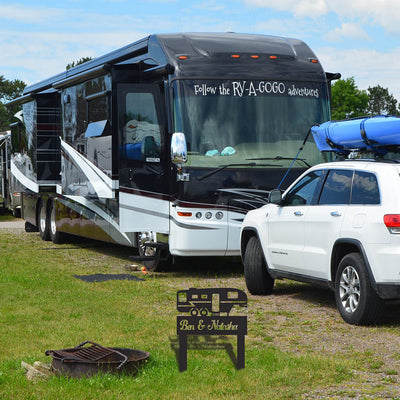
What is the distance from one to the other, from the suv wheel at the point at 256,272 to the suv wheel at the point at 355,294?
6.94 feet

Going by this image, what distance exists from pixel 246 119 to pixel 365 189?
446 cm

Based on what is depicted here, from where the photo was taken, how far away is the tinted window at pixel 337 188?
9.33 m

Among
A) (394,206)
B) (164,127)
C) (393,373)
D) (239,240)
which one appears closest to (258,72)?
(164,127)

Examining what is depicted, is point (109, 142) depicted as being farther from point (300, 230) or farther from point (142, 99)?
point (300, 230)

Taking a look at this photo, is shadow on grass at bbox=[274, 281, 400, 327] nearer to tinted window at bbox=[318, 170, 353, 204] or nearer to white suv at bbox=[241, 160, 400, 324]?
white suv at bbox=[241, 160, 400, 324]

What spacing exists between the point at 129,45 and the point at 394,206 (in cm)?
732

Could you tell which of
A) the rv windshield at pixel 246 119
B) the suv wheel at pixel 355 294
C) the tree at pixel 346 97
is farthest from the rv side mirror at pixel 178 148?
the tree at pixel 346 97

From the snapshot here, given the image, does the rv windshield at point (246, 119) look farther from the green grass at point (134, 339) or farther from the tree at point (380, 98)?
the tree at point (380, 98)

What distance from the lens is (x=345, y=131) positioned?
1030 centimetres

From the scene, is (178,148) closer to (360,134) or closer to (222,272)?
(222,272)

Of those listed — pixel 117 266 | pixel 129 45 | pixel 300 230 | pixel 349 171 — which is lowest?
pixel 117 266

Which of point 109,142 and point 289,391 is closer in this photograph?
point 289,391

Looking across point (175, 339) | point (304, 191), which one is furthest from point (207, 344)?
point (304, 191)

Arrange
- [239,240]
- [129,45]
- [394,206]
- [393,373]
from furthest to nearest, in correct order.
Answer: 1. [129,45]
2. [239,240]
3. [394,206]
4. [393,373]
